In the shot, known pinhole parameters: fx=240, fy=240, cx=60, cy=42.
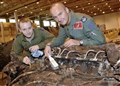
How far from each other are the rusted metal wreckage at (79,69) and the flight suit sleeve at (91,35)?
14 cm

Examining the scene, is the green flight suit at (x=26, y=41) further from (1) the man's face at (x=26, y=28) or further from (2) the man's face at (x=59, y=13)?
(2) the man's face at (x=59, y=13)

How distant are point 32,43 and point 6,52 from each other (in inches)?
131

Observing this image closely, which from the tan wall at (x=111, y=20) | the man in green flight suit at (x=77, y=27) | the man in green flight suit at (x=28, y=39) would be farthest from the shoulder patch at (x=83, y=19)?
the tan wall at (x=111, y=20)

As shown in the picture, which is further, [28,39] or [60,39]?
[28,39]

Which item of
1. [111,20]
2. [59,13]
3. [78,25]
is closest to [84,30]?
[78,25]

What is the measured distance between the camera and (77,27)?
7.54 ft

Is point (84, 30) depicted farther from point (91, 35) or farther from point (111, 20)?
point (111, 20)

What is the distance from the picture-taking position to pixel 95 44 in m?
2.12

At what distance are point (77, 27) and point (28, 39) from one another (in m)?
0.74

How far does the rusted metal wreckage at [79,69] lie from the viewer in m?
1.60

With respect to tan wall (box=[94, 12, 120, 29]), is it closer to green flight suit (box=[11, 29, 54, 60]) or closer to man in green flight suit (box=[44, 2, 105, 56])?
green flight suit (box=[11, 29, 54, 60])

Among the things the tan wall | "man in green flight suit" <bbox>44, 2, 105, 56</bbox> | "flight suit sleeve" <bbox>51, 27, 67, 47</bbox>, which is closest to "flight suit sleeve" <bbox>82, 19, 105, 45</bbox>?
"man in green flight suit" <bbox>44, 2, 105, 56</bbox>

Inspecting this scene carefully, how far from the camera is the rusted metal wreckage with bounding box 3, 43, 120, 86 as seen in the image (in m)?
1.60

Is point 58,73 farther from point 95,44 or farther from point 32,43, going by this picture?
point 32,43
